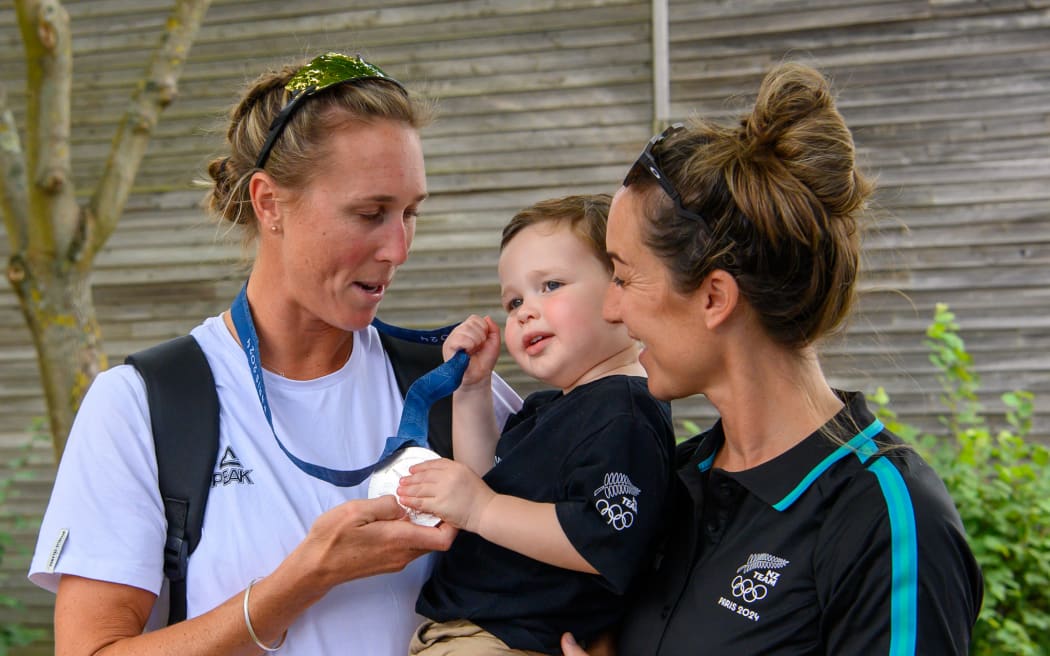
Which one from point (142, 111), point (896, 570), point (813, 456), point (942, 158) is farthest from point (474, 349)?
point (942, 158)

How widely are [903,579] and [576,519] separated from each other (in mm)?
624

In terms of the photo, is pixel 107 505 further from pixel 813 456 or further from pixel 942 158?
pixel 942 158

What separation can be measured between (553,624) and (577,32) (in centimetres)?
456

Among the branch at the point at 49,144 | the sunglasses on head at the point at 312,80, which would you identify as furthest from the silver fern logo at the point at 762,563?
the branch at the point at 49,144

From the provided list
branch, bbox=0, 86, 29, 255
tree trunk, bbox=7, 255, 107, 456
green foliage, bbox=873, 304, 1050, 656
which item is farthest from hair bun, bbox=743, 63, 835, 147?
branch, bbox=0, 86, 29, 255

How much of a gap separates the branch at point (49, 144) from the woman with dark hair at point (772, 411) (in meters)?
3.22

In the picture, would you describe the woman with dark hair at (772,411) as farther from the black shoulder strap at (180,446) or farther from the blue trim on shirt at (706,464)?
the black shoulder strap at (180,446)

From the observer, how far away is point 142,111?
14.8 ft

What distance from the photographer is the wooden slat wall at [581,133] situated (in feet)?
17.8

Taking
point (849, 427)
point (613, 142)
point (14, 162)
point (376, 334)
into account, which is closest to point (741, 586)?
point (849, 427)

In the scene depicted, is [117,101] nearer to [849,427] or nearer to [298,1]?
[298,1]

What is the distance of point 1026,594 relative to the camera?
4156mm

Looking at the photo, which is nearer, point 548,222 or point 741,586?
point 741,586

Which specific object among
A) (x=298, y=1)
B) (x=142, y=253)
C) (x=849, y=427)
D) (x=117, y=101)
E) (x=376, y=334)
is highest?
(x=298, y=1)
